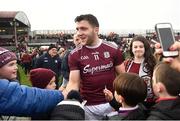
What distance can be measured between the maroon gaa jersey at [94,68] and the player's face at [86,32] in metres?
0.09

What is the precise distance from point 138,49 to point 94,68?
0.98m

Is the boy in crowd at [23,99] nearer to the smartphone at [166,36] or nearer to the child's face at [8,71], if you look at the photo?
the child's face at [8,71]

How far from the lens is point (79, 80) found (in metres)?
5.29

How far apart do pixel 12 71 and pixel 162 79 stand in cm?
129

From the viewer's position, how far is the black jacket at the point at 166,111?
2.97 m

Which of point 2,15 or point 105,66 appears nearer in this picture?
point 105,66

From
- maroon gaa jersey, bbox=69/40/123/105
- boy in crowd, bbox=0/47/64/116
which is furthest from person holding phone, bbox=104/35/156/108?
boy in crowd, bbox=0/47/64/116

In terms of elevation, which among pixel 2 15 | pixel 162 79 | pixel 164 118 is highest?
pixel 162 79

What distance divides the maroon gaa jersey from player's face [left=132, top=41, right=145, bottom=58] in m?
0.62

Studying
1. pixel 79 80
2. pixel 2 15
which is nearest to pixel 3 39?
pixel 2 15

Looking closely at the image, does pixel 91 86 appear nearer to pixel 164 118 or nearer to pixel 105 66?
pixel 105 66

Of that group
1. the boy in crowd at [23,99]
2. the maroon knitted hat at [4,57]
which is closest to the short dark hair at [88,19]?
the maroon knitted hat at [4,57]

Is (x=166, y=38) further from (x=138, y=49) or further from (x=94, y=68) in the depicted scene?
(x=138, y=49)

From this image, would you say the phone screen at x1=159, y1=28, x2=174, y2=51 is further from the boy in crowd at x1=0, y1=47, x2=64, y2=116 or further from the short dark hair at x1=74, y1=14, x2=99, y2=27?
the short dark hair at x1=74, y1=14, x2=99, y2=27
